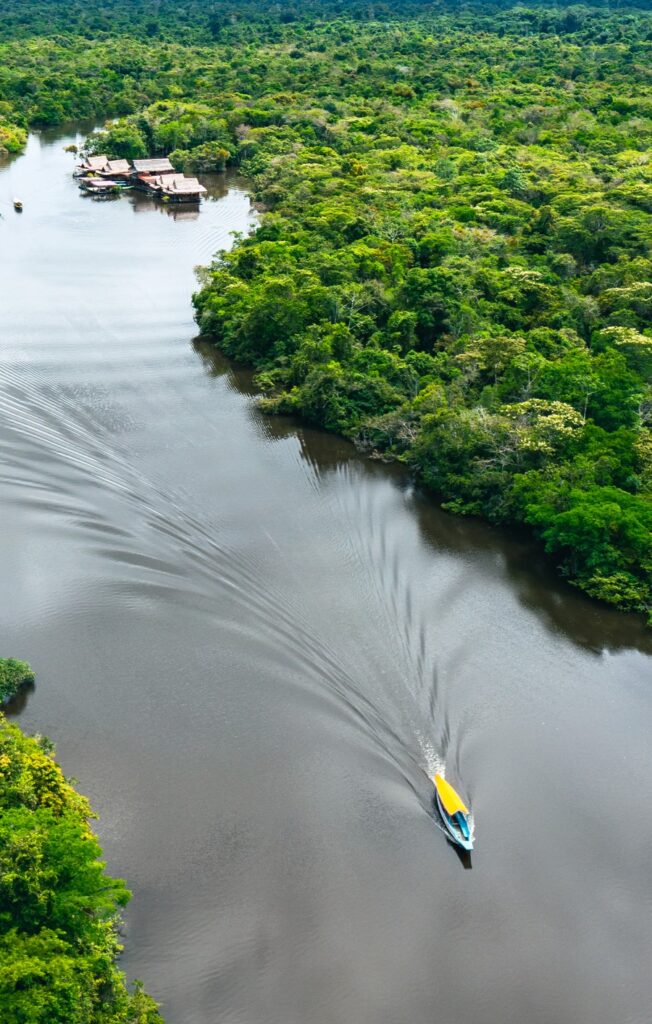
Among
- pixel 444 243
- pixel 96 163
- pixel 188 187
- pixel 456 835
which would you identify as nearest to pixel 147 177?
pixel 188 187

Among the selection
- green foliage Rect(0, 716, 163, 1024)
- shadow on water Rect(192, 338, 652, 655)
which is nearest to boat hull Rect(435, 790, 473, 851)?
green foliage Rect(0, 716, 163, 1024)

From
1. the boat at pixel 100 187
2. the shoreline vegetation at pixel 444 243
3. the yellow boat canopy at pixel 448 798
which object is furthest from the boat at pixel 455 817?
the boat at pixel 100 187

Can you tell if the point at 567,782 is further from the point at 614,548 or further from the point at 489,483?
the point at 489,483

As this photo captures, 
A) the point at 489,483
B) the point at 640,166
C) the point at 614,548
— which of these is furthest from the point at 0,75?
the point at 614,548

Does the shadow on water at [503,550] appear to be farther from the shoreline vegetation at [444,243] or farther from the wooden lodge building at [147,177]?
the wooden lodge building at [147,177]

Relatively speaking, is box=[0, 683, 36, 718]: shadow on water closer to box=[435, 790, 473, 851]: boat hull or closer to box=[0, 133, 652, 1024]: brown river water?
box=[0, 133, 652, 1024]: brown river water
